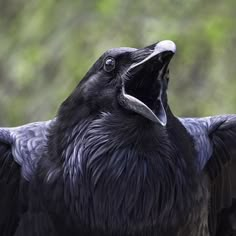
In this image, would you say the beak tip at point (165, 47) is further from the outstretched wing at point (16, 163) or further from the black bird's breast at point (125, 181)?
the outstretched wing at point (16, 163)

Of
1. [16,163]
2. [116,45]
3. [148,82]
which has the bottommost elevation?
[16,163]

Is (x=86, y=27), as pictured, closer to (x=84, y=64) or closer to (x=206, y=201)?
(x=84, y=64)

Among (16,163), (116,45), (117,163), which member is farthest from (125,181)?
(116,45)

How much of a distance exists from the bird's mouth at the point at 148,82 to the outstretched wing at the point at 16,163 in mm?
503

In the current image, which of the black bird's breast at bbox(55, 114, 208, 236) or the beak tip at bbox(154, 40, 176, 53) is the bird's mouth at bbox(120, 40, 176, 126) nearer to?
the beak tip at bbox(154, 40, 176, 53)

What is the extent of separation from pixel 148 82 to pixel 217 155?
66 cm

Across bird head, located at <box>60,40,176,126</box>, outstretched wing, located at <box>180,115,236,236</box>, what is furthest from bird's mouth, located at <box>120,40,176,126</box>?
outstretched wing, located at <box>180,115,236,236</box>

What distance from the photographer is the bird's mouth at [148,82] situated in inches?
94.5

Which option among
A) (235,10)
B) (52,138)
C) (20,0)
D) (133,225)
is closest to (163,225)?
(133,225)

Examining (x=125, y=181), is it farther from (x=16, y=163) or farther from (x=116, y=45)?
(x=116, y=45)

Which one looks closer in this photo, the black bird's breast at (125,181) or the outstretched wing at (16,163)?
the black bird's breast at (125,181)

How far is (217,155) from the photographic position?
3012 millimetres

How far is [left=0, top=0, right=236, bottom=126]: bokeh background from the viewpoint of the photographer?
542 centimetres

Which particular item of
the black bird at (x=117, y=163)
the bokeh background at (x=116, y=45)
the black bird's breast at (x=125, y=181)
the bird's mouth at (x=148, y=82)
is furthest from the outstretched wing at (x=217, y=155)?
the bokeh background at (x=116, y=45)
